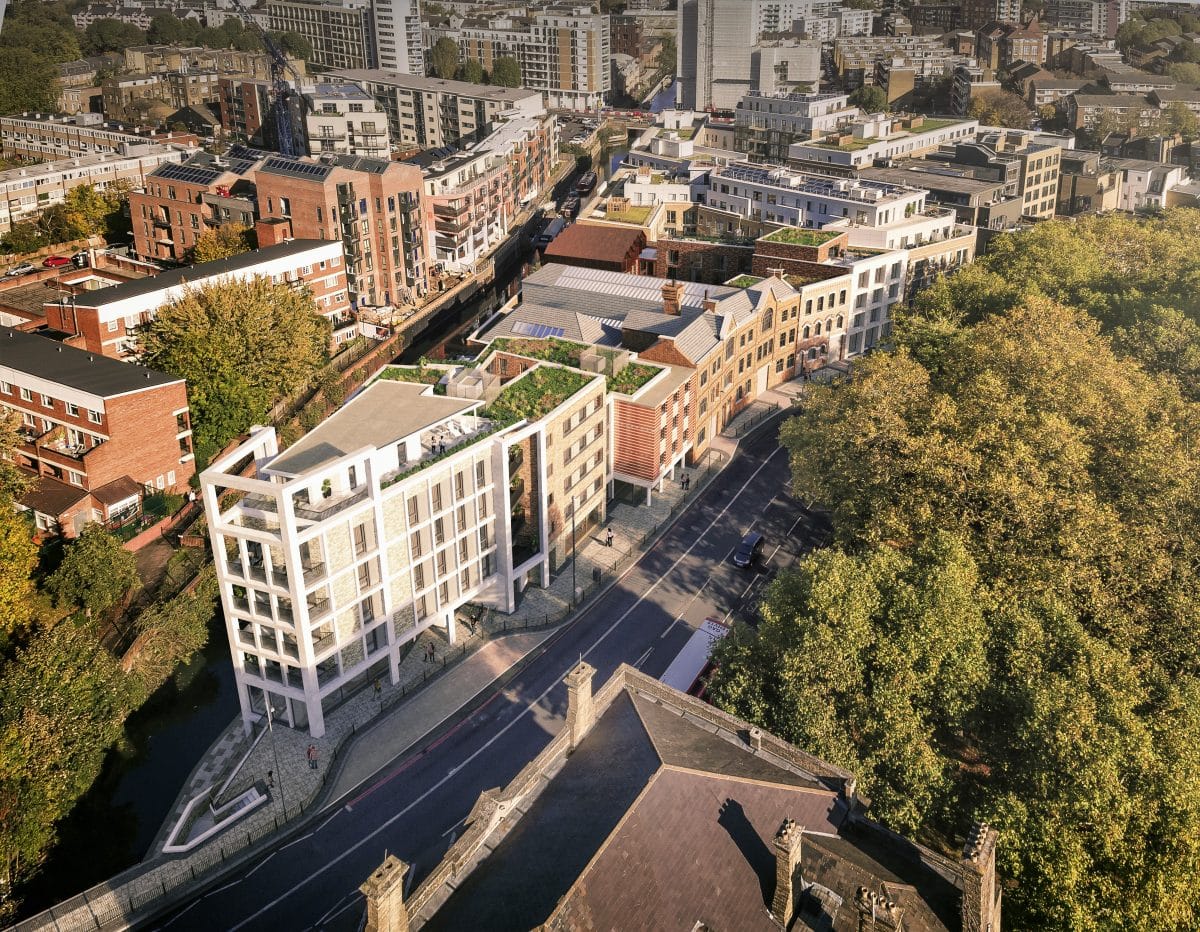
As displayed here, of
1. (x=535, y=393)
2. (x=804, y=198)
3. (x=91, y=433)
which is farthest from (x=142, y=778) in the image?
(x=804, y=198)

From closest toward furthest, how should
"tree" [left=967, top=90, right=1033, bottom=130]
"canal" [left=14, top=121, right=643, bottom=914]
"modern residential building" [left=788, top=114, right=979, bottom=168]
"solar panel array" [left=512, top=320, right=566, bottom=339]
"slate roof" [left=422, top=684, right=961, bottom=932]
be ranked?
"slate roof" [left=422, top=684, right=961, bottom=932] → "canal" [left=14, top=121, right=643, bottom=914] → "solar panel array" [left=512, top=320, right=566, bottom=339] → "modern residential building" [left=788, top=114, right=979, bottom=168] → "tree" [left=967, top=90, right=1033, bottom=130]

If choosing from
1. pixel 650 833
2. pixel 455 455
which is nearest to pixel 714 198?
pixel 455 455

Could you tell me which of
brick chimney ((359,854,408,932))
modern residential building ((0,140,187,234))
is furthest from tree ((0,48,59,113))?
brick chimney ((359,854,408,932))

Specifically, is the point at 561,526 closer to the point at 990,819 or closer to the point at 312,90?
the point at 990,819

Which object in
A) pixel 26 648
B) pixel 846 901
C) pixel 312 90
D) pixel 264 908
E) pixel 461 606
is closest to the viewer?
pixel 846 901

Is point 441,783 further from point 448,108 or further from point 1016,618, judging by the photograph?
point 448,108

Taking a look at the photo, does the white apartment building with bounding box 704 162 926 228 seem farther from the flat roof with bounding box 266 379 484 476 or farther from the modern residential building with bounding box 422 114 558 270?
the flat roof with bounding box 266 379 484 476
